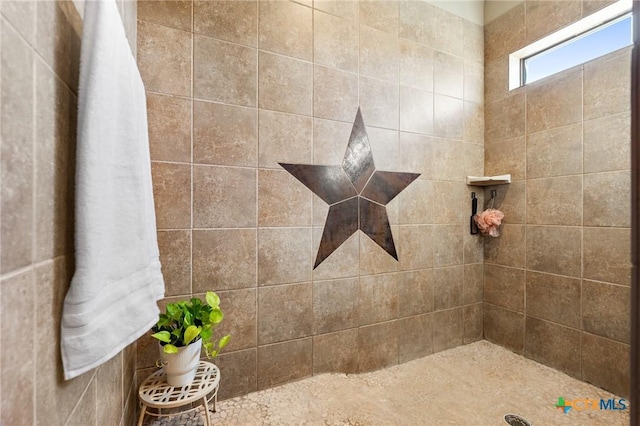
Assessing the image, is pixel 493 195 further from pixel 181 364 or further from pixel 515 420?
pixel 181 364

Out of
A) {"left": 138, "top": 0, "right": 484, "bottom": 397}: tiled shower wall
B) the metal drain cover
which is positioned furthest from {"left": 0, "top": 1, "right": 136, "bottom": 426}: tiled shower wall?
the metal drain cover

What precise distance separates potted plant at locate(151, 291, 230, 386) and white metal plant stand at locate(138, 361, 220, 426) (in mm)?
30

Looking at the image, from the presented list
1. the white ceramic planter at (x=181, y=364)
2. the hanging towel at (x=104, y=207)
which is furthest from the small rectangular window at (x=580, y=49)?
the white ceramic planter at (x=181, y=364)

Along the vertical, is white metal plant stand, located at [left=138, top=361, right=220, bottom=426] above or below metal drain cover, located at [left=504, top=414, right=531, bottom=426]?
above

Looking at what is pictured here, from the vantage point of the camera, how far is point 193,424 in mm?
1156

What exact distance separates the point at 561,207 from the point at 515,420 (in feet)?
4.04

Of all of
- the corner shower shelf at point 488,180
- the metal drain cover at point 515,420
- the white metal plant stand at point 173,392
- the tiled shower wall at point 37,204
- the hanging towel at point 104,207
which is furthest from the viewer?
the corner shower shelf at point 488,180

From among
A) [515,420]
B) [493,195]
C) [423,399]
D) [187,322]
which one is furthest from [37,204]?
[493,195]

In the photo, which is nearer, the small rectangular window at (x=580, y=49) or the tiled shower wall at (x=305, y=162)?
the tiled shower wall at (x=305, y=162)

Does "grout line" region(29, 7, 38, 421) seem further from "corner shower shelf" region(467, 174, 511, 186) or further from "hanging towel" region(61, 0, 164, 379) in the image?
"corner shower shelf" region(467, 174, 511, 186)

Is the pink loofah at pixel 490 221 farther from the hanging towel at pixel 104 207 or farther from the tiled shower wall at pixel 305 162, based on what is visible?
the hanging towel at pixel 104 207

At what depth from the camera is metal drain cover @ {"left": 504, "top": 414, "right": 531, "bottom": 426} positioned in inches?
52.9

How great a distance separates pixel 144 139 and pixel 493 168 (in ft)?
7.35

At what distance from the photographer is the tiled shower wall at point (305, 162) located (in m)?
1.36
